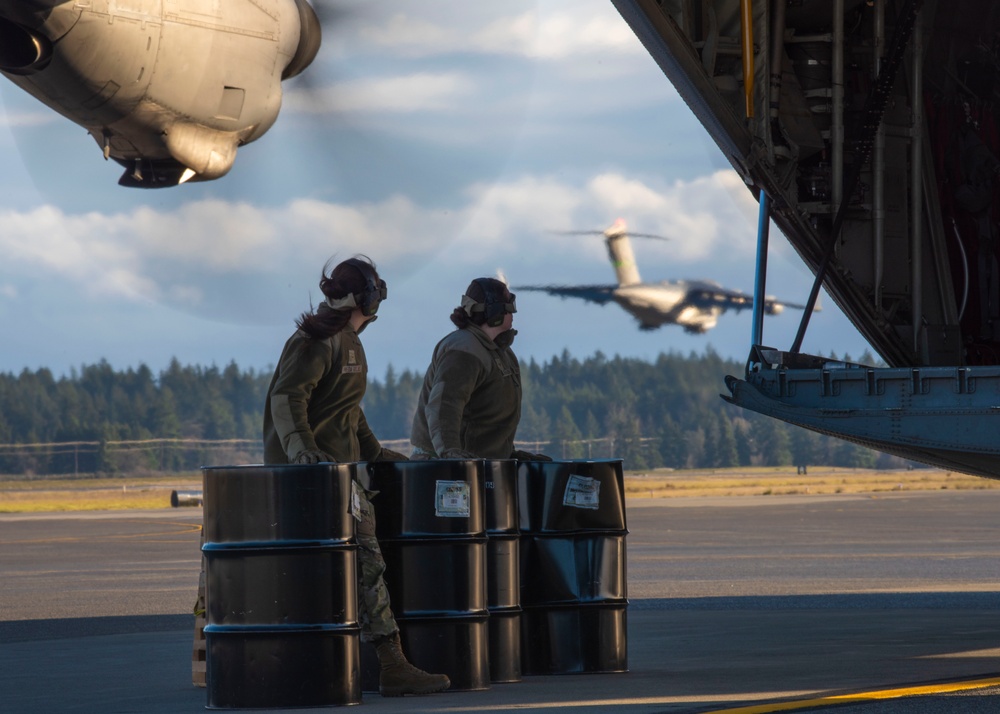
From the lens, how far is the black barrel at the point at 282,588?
6.47m

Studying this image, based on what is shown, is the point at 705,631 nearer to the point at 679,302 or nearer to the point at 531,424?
the point at 679,302

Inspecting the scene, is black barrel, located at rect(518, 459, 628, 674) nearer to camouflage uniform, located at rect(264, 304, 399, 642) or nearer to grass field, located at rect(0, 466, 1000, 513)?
camouflage uniform, located at rect(264, 304, 399, 642)

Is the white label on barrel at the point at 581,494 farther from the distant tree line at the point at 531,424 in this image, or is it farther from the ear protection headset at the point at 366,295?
the distant tree line at the point at 531,424

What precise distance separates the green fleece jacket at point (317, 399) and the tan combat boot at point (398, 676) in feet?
3.11

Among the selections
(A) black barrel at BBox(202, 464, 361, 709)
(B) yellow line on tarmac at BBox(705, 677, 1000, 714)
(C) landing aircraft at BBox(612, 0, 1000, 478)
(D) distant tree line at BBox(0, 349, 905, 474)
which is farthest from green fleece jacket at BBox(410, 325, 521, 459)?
(D) distant tree line at BBox(0, 349, 905, 474)

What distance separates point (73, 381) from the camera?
11088 cm

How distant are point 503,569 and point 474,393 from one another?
3.54ft

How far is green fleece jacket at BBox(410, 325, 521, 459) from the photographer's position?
7750 mm

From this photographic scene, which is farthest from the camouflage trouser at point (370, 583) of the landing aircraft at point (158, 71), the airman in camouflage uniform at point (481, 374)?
the landing aircraft at point (158, 71)

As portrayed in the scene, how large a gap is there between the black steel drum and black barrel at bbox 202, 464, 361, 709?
1.02 metres

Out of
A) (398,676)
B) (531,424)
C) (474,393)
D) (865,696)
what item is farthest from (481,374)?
(531,424)

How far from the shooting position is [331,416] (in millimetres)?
7211

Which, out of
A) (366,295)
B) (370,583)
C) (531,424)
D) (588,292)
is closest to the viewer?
(370,583)

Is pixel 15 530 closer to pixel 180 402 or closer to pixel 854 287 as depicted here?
pixel 854 287
